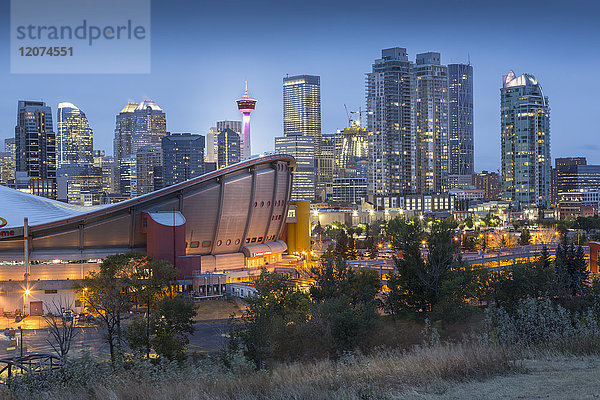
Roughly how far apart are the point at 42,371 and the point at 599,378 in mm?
13545

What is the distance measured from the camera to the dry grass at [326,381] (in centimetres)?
1464

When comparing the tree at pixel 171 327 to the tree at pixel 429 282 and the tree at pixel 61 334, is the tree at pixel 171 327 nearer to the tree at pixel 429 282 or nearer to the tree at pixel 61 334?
the tree at pixel 61 334

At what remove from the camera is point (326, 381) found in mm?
15375

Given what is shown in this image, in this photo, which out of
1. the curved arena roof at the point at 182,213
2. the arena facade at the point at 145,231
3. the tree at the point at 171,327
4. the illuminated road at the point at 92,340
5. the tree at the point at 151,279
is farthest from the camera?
the curved arena roof at the point at 182,213

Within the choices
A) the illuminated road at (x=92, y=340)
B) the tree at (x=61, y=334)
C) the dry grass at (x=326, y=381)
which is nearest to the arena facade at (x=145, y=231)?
the tree at (x=61, y=334)

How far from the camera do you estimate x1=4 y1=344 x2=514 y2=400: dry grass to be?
48.0 feet

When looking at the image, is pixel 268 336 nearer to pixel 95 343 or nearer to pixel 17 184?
pixel 95 343

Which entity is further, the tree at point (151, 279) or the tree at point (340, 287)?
the tree at point (151, 279)

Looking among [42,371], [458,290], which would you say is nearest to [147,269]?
[458,290]

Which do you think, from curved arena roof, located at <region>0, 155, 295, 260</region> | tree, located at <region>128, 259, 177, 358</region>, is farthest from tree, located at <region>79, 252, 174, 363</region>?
curved arena roof, located at <region>0, 155, 295, 260</region>

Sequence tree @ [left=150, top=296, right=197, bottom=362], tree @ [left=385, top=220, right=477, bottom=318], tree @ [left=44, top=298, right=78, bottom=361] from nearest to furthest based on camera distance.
Result: tree @ [left=44, top=298, right=78, bottom=361] < tree @ [left=150, top=296, right=197, bottom=362] < tree @ [left=385, top=220, right=477, bottom=318]

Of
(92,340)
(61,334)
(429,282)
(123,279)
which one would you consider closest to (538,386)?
(429,282)

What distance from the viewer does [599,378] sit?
50.1 ft

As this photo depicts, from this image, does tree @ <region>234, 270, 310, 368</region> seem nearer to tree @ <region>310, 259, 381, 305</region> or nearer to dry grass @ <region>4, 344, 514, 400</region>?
tree @ <region>310, 259, 381, 305</region>
